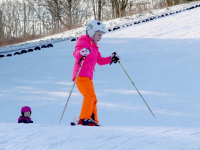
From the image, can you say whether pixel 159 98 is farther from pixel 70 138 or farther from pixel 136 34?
pixel 136 34

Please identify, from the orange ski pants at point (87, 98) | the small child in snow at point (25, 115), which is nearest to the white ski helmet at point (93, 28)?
the orange ski pants at point (87, 98)

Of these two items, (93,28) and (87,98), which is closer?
(87,98)

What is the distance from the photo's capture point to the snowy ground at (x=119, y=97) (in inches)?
71.4

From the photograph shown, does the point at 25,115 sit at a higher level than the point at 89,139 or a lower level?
lower

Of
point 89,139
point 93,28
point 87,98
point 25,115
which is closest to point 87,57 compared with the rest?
point 93,28

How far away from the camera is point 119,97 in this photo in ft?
18.5

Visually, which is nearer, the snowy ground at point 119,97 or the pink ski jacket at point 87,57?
the snowy ground at point 119,97

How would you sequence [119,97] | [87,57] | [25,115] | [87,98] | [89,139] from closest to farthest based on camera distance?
1. [89,139]
2. [87,98]
3. [87,57]
4. [25,115]
5. [119,97]

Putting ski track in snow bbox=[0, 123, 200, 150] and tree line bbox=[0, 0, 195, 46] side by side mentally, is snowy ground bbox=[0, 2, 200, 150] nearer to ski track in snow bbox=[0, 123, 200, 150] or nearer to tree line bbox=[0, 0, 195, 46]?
ski track in snow bbox=[0, 123, 200, 150]

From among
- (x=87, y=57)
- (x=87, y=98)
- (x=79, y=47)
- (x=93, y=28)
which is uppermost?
(x=93, y=28)

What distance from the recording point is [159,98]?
533 centimetres

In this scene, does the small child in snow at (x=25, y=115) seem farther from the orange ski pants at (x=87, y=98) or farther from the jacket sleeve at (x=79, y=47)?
the jacket sleeve at (x=79, y=47)

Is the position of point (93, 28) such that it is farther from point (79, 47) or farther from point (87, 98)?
point (87, 98)

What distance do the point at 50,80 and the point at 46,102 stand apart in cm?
149
